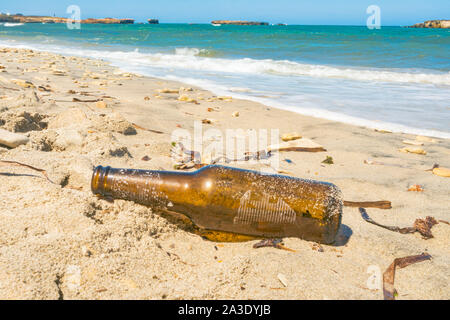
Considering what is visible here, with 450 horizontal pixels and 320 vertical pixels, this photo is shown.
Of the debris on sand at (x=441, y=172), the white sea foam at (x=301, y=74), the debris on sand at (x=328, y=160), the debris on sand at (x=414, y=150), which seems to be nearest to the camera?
the debris on sand at (x=441, y=172)

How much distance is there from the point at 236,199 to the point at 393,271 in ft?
2.27

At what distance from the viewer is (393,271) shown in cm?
141

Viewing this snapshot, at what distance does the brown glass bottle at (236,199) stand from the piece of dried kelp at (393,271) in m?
0.25

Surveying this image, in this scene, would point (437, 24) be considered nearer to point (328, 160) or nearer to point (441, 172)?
point (441, 172)

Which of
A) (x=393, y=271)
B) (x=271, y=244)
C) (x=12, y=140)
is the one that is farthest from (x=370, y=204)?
(x=12, y=140)

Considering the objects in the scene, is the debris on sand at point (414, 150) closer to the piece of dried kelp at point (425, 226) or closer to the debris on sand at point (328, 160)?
the debris on sand at point (328, 160)

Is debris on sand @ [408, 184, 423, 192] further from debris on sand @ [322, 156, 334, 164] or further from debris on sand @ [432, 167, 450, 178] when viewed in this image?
A: debris on sand @ [322, 156, 334, 164]

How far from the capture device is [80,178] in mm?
1836

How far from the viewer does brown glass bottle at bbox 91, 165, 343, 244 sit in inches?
56.2

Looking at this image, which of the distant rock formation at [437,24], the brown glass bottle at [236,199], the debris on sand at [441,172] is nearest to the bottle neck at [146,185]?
the brown glass bottle at [236,199]

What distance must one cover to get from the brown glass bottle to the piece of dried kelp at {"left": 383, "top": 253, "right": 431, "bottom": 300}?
0.83 feet

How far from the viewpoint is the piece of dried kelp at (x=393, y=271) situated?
1.26 m
